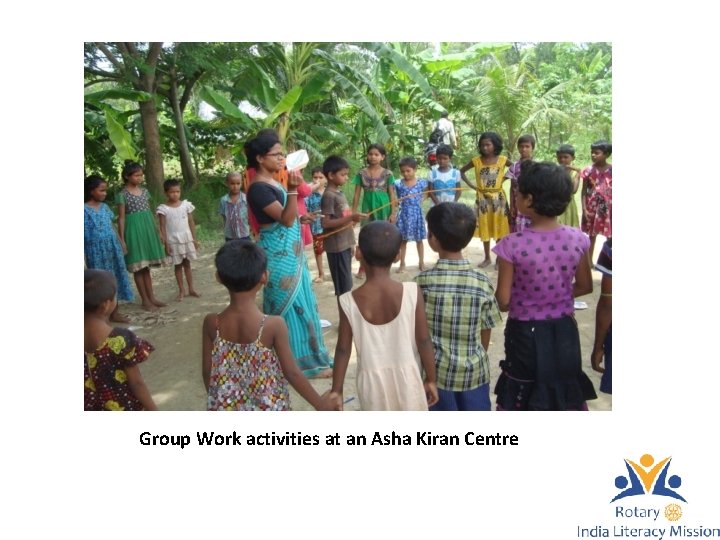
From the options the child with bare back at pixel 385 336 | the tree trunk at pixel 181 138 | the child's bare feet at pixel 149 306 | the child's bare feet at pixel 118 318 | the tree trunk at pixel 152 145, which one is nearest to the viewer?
the child with bare back at pixel 385 336

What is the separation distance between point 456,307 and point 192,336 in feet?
9.94

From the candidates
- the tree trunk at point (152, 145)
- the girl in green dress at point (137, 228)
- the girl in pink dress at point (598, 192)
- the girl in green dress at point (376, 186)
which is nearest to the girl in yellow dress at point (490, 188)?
the girl in pink dress at point (598, 192)

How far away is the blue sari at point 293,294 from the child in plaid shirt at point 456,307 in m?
1.30

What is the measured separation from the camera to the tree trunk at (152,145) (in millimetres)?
8414

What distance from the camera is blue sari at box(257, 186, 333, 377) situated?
3.54 meters

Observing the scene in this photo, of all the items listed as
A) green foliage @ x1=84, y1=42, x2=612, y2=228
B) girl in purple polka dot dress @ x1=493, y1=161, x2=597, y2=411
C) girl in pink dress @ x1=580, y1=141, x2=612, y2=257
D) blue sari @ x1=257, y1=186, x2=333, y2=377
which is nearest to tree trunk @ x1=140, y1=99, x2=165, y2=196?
green foliage @ x1=84, y1=42, x2=612, y2=228

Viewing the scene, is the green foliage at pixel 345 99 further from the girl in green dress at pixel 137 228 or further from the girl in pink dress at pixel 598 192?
the girl in pink dress at pixel 598 192

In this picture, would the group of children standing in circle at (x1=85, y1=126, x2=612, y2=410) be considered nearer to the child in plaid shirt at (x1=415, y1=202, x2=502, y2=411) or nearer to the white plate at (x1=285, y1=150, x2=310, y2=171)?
the child in plaid shirt at (x1=415, y1=202, x2=502, y2=411)

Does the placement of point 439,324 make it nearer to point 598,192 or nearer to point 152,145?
point 598,192

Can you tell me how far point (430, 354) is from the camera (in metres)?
2.41

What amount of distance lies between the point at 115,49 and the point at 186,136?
11.4 feet

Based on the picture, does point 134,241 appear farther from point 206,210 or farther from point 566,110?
point 566,110

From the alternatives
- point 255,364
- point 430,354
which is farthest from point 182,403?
point 430,354

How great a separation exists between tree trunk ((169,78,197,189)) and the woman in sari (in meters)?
7.17
